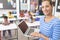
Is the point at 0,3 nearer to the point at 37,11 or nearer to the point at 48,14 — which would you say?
the point at 37,11

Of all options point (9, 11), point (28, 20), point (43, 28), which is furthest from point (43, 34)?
point (9, 11)

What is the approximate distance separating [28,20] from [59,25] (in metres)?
2.31

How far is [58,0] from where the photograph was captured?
3.74 meters

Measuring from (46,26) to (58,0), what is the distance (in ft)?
8.88

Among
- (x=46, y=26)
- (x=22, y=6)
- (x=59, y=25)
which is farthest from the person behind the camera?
(x=22, y=6)

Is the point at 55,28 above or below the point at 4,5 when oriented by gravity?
below

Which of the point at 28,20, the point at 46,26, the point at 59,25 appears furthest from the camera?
the point at 28,20

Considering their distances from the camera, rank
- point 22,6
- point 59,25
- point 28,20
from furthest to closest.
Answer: point 22,6
point 28,20
point 59,25

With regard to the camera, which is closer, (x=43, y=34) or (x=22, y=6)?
(x=43, y=34)

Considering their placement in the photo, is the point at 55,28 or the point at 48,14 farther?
the point at 48,14

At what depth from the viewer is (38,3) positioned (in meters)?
3.81

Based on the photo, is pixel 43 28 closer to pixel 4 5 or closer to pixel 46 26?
pixel 46 26

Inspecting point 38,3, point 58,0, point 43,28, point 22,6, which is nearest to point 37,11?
point 38,3

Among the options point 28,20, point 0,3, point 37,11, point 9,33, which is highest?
point 0,3
